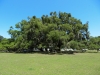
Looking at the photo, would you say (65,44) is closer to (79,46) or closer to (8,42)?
(79,46)

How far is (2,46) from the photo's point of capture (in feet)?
125

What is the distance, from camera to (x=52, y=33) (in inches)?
1099

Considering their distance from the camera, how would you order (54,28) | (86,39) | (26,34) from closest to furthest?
(54,28) → (26,34) → (86,39)

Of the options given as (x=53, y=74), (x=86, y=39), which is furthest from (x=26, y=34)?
(x=53, y=74)

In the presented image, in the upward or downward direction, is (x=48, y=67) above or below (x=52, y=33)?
below

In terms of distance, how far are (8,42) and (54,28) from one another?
15.4m

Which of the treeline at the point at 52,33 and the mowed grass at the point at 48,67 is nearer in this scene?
the mowed grass at the point at 48,67

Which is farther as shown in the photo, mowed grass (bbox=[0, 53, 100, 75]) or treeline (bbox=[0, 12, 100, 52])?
treeline (bbox=[0, 12, 100, 52])

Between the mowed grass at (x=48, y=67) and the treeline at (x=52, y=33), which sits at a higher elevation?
the treeline at (x=52, y=33)

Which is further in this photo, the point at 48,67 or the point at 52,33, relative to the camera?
the point at 52,33

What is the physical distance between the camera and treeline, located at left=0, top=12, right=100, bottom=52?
1167 inches

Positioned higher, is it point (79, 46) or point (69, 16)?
point (69, 16)

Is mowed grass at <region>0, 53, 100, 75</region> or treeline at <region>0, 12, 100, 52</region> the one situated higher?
treeline at <region>0, 12, 100, 52</region>

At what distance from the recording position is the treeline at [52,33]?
29644mm
